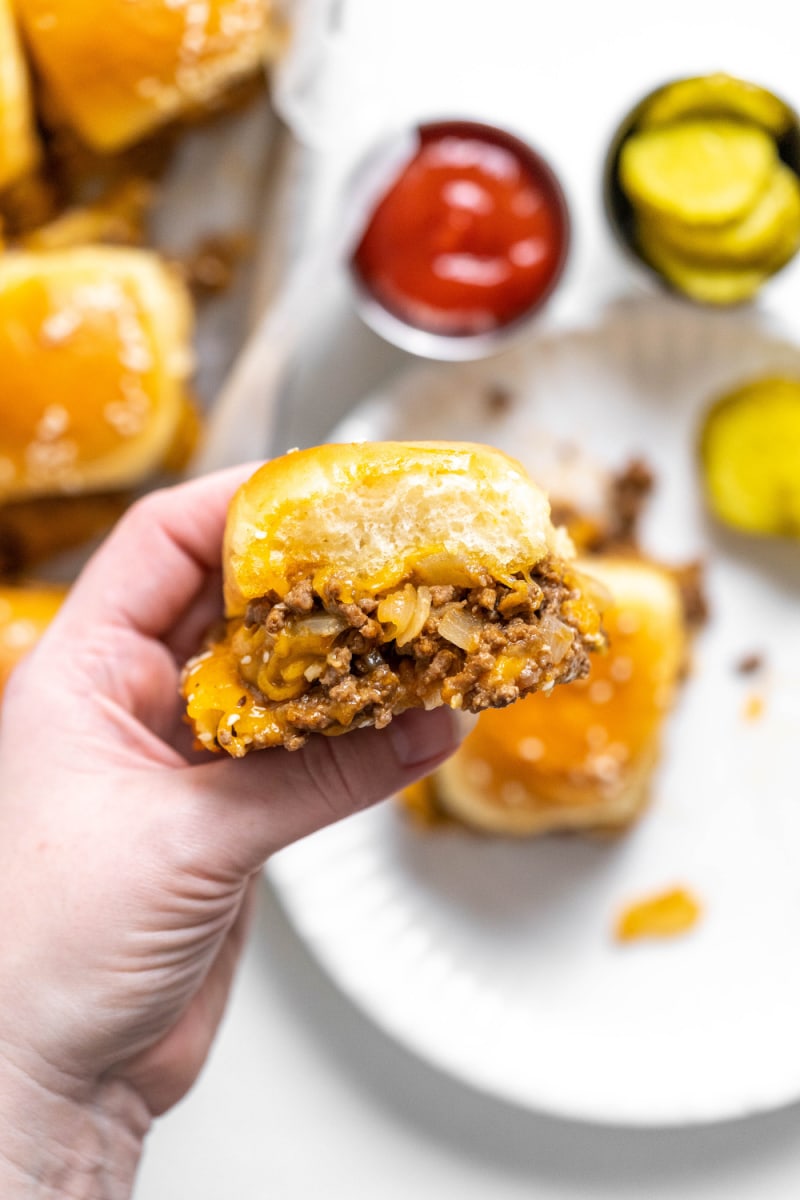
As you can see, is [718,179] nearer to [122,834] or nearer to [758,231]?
[758,231]

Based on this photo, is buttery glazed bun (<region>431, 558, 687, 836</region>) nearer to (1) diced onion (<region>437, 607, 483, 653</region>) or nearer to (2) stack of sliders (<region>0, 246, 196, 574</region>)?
(1) diced onion (<region>437, 607, 483, 653</region>)

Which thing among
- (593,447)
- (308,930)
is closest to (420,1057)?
(308,930)

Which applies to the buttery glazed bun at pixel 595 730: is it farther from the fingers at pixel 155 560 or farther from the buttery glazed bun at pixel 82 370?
the buttery glazed bun at pixel 82 370

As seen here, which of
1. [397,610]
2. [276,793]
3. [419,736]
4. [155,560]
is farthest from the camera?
[155,560]

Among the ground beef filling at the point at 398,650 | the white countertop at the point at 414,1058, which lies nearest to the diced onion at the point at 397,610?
the ground beef filling at the point at 398,650

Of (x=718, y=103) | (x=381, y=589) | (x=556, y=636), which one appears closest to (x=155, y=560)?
(x=381, y=589)

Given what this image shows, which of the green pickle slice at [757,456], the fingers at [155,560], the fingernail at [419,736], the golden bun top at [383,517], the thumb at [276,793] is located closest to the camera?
the golden bun top at [383,517]

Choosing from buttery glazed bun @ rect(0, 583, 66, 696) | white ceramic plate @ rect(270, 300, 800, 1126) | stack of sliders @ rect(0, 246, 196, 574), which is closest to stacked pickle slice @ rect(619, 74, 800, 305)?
white ceramic plate @ rect(270, 300, 800, 1126)
